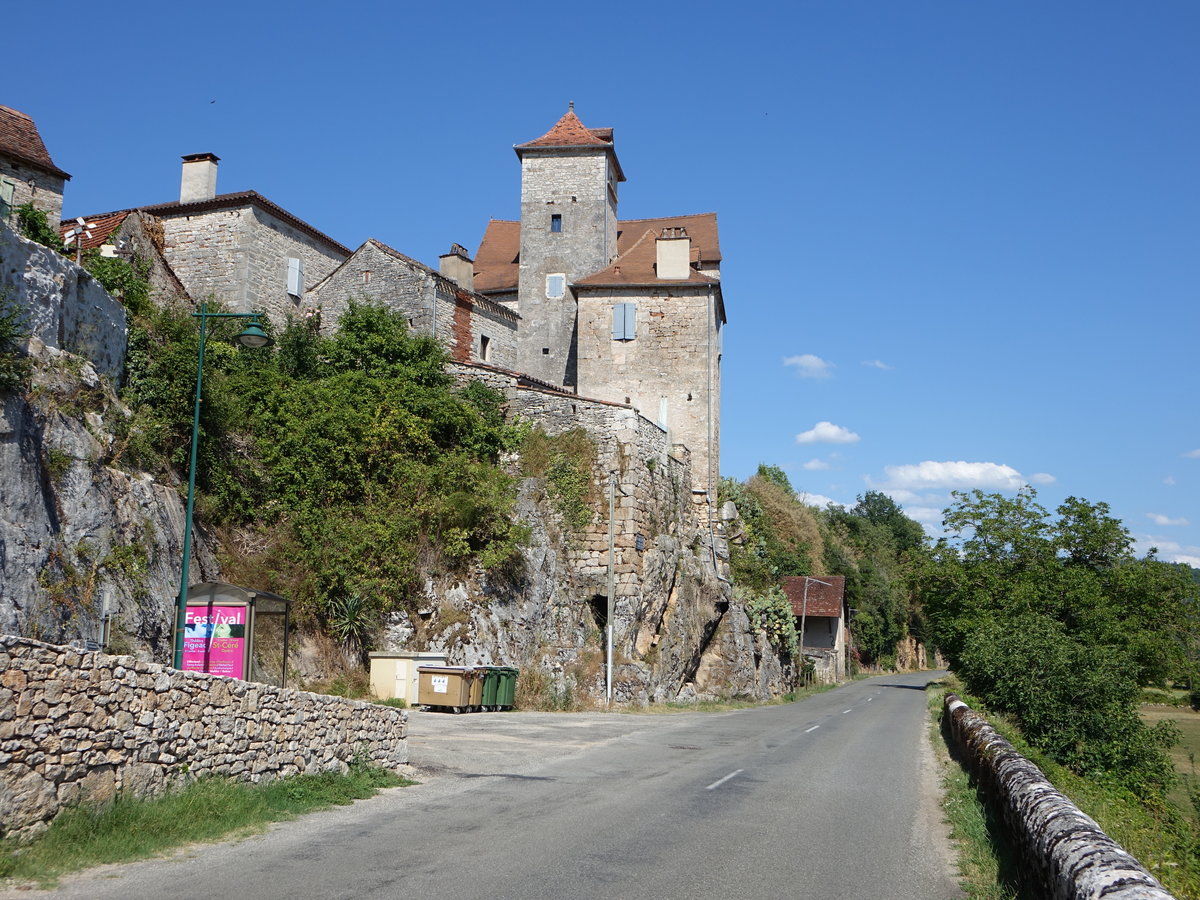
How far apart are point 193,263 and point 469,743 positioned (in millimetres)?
22581

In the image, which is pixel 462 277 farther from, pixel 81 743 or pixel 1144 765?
pixel 81 743

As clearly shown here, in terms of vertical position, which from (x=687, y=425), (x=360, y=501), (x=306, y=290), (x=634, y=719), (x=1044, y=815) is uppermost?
(x=306, y=290)

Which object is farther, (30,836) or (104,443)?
(104,443)

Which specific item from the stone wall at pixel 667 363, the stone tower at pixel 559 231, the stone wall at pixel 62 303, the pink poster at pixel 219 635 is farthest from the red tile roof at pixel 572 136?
the pink poster at pixel 219 635

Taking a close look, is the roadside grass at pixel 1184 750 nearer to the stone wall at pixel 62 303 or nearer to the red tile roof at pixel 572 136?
the stone wall at pixel 62 303

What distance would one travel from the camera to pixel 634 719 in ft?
78.9

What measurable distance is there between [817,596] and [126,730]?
57391 mm

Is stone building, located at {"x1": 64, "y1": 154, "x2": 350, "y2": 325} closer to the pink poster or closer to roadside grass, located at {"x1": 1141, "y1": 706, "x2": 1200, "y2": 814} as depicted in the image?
the pink poster

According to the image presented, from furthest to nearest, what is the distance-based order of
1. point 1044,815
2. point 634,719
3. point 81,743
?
point 634,719, point 81,743, point 1044,815

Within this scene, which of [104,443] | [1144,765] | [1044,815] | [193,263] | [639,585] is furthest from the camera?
[193,263]

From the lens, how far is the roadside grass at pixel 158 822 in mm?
7000

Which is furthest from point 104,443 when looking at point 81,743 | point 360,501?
point 81,743

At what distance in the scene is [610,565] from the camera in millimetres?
28906

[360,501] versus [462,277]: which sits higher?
[462,277]
